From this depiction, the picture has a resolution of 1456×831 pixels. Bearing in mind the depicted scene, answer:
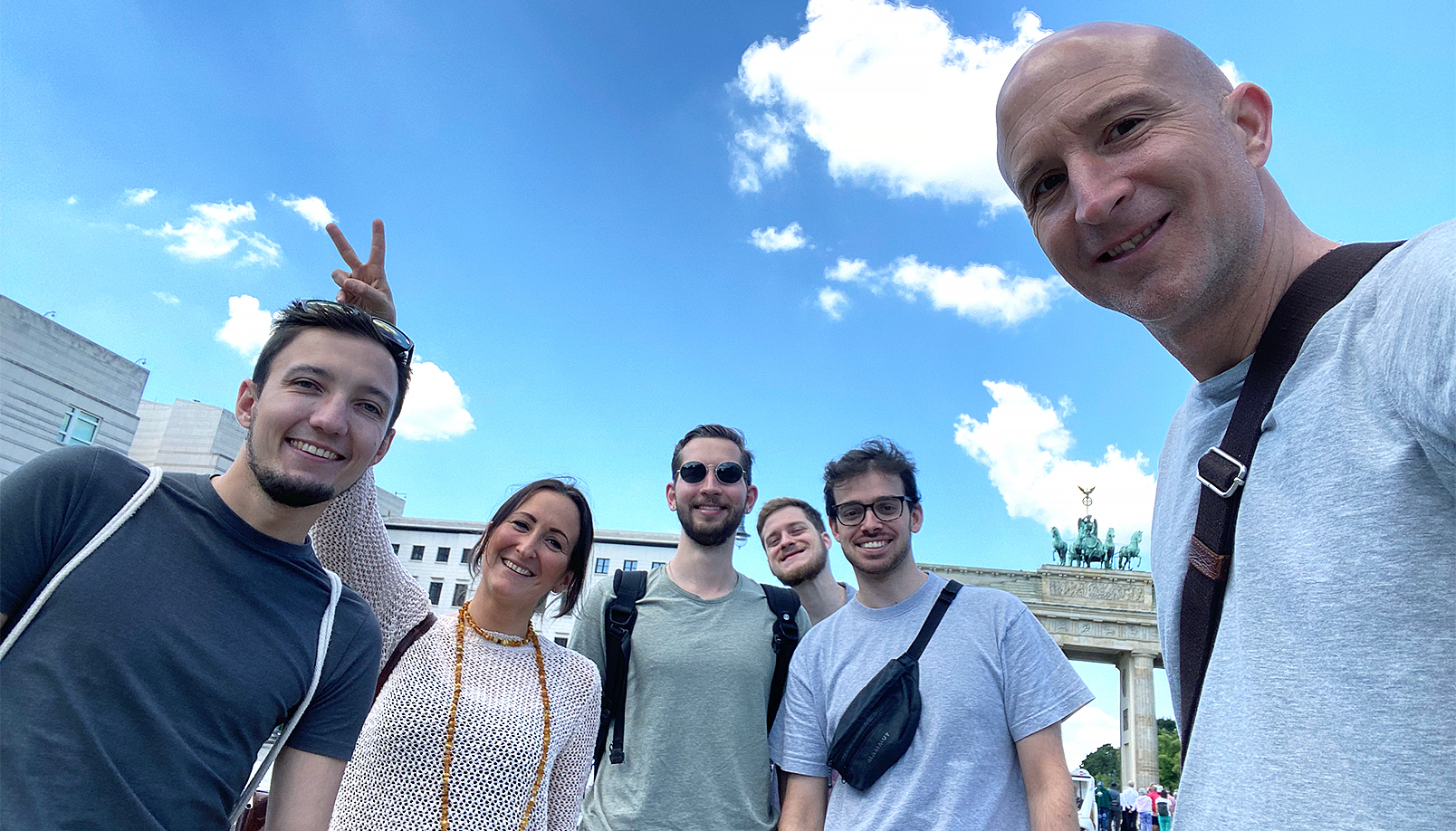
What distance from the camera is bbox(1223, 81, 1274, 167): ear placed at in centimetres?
131

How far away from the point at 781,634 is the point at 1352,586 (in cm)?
309

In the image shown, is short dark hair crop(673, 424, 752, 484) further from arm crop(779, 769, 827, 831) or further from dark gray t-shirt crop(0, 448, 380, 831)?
dark gray t-shirt crop(0, 448, 380, 831)

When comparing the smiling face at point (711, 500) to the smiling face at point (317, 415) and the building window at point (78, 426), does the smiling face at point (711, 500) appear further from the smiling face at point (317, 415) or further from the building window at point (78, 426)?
the building window at point (78, 426)

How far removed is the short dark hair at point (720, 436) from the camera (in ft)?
14.4

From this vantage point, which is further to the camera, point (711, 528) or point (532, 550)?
point (711, 528)

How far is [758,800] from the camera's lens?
3381 millimetres

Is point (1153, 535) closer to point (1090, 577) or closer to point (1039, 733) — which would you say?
point (1039, 733)

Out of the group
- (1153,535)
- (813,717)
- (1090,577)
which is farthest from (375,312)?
(1090,577)

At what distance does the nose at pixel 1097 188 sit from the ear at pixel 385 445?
7.09 feet

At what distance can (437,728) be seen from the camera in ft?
9.61

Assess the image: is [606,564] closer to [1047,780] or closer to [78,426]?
[78,426]

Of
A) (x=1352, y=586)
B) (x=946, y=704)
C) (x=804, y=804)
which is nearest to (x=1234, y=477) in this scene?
(x=1352, y=586)

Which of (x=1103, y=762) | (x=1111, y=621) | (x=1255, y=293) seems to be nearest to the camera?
(x=1255, y=293)

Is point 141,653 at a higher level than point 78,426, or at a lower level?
lower
